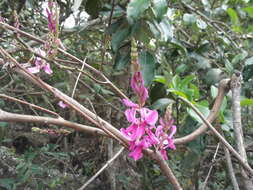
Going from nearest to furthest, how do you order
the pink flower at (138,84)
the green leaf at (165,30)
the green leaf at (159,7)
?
the pink flower at (138,84), the green leaf at (159,7), the green leaf at (165,30)

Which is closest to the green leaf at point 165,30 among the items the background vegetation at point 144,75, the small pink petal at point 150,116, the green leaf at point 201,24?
the background vegetation at point 144,75

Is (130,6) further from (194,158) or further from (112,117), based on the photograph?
(112,117)

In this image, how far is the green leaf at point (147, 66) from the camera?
976mm

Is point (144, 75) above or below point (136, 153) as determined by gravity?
above

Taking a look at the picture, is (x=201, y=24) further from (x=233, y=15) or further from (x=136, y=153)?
(x=136, y=153)

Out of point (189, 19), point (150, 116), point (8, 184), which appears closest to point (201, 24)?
point (189, 19)

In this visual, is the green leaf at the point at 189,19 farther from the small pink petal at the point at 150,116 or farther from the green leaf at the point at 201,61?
the small pink petal at the point at 150,116

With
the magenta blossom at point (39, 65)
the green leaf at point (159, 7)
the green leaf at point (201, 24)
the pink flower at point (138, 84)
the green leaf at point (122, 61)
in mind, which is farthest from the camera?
the green leaf at point (201, 24)

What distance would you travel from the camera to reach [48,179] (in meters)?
1.37

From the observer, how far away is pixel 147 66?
3.31 ft

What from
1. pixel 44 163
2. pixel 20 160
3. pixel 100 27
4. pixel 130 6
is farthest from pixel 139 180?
pixel 130 6

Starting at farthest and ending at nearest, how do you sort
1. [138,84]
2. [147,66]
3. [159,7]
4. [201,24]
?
[201,24] < [147,66] < [159,7] < [138,84]

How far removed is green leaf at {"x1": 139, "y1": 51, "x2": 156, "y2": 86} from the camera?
98cm

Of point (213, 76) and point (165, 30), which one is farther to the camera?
point (213, 76)
